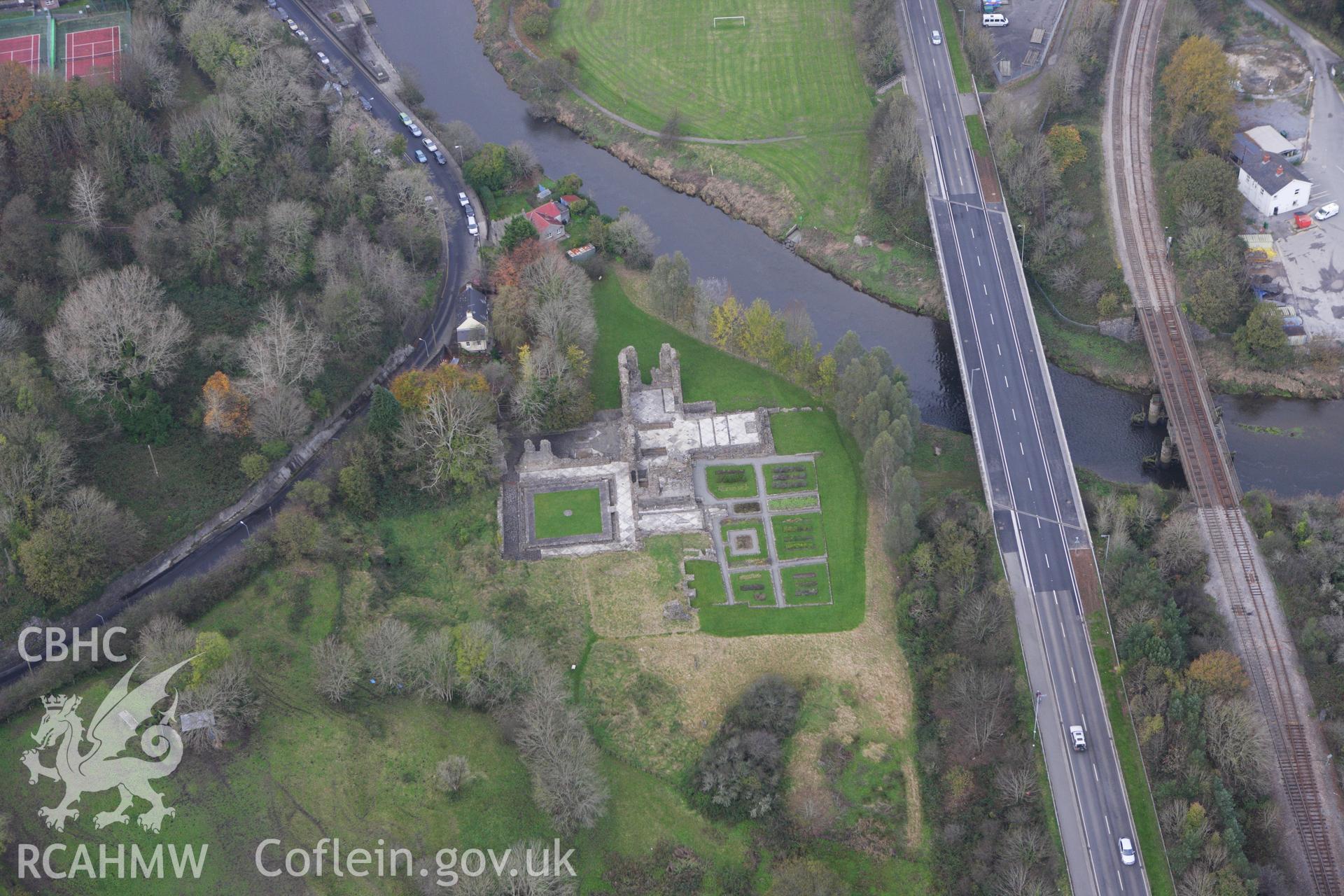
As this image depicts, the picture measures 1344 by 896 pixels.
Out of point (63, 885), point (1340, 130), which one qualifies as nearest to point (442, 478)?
point (63, 885)

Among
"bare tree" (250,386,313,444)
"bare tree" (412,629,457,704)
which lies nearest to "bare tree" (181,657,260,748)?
"bare tree" (412,629,457,704)

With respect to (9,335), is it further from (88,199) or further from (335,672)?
(335,672)

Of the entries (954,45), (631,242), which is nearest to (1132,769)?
(631,242)

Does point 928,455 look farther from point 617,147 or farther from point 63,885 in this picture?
point 63,885

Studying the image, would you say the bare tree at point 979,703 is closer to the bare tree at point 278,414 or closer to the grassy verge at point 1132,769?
the grassy verge at point 1132,769

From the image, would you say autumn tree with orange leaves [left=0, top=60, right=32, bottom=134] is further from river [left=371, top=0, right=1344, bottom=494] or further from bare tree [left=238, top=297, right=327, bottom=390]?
river [left=371, top=0, right=1344, bottom=494]

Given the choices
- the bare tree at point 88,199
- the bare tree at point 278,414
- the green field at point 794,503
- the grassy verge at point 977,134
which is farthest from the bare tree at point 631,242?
the bare tree at point 88,199
